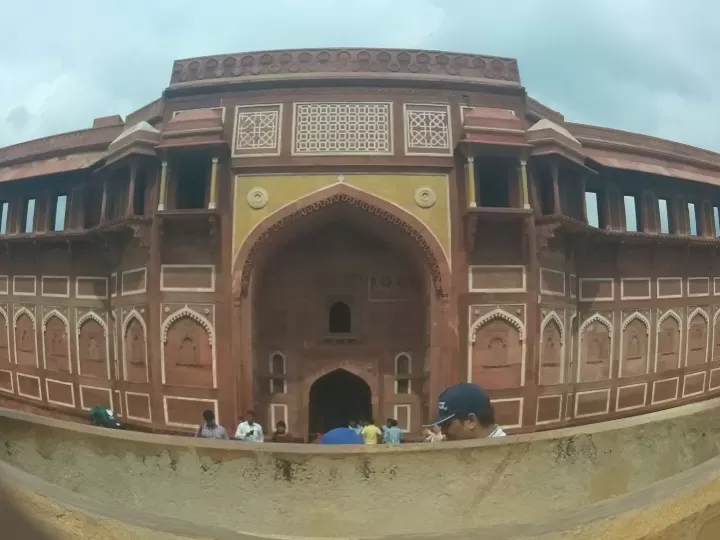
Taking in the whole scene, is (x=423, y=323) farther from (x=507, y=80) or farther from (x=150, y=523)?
(x=150, y=523)

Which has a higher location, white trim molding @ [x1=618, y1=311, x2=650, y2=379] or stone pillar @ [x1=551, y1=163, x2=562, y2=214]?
stone pillar @ [x1=551, y1=163, x2=562, y2=214]

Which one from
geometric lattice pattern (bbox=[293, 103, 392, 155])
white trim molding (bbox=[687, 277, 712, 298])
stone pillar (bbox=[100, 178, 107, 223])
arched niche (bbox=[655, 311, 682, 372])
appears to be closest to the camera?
geometric lattice pattern (bbox=[293, 103, 392, 155])

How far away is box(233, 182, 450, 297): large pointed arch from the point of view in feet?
34.7

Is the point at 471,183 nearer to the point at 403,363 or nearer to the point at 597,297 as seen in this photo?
the point at 403,363

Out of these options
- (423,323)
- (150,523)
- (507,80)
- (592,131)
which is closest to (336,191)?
(423,323)

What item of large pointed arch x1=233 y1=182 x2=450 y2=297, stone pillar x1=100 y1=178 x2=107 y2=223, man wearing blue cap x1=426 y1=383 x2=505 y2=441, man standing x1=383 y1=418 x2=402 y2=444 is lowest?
man standing x1=383 y1=418 x2=402 y2=444

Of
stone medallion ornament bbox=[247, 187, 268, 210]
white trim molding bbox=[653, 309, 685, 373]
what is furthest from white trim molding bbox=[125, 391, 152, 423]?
white trim molding bbox=[653, 309, 685, 373]

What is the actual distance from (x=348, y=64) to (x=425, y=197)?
10.3 feet

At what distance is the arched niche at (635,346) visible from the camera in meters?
13.0

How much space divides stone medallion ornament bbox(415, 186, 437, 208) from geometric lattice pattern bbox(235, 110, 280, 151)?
2815 mm

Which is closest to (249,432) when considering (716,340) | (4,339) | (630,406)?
(630,406)

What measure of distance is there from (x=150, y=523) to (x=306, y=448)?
5.00 feet

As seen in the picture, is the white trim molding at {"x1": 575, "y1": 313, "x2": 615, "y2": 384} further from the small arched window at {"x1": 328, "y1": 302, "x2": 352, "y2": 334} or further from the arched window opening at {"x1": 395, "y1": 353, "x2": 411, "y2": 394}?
the small arched window at {"x1": 328, "y1": 302, "x2": 352, "y2": 334}

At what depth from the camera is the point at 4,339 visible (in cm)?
1499
